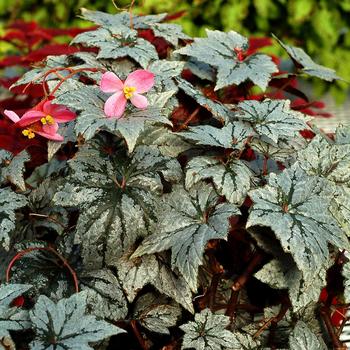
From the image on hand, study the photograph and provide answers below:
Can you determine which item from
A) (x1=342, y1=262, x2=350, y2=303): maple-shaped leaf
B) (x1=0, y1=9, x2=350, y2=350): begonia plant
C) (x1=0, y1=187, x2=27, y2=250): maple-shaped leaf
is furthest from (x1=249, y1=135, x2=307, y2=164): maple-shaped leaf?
(x1=0, y1=187, x2=27, y2=250): maple-shaped leaf

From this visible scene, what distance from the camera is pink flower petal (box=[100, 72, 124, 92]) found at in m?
1.17

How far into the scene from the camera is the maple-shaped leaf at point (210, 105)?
4.35 feet

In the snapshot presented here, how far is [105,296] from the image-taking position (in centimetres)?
118

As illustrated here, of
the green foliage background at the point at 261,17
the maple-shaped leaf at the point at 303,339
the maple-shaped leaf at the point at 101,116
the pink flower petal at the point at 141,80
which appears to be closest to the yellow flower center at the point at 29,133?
the maple-shaped leaf at the point at 101,116

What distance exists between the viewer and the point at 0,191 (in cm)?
126

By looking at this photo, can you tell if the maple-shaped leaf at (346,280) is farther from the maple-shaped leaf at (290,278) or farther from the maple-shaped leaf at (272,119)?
the maple-shaped leaf at (272,119)

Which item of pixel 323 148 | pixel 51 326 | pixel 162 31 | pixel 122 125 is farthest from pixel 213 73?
pixel 51 326

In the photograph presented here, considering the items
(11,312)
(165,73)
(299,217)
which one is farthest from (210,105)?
(11,312)

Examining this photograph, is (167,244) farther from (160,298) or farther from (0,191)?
(0,191)

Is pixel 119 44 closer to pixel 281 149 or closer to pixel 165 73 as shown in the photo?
pixel 165 73

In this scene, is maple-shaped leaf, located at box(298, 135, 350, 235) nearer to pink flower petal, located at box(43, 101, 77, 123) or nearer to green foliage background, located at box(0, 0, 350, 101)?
pink flower petal, located at box(43, 101, 77, 123)

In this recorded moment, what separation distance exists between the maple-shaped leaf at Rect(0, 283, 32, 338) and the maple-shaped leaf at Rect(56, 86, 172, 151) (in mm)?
264

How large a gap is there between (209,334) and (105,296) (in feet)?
0.62

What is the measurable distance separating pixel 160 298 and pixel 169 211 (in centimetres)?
18
